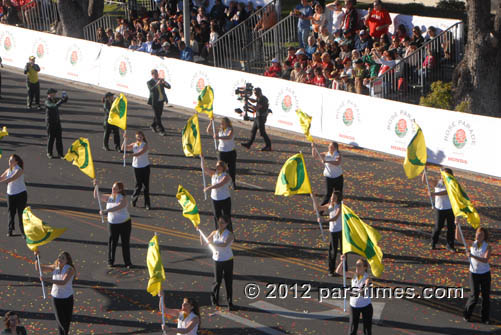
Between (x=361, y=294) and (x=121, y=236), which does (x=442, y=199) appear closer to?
(x=361, y=294)

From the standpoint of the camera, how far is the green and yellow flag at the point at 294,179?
17484mm

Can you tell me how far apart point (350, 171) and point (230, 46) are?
40.0 ft

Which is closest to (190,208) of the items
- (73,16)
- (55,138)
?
(55,138)

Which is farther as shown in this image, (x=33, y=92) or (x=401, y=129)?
(x=33, y=92)

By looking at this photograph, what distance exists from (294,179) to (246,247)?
181cm

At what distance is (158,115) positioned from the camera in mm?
26422

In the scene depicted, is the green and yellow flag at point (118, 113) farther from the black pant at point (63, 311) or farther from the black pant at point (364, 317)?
the black pant at point (364, 317)

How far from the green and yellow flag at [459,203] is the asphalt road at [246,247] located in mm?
1303

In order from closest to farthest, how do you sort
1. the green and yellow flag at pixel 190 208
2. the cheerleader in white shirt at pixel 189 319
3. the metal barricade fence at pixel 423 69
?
the cheerleader in white shirt at pixel 189 319
the green and yellow flag at pixel 190 208
the metal barricade fence at pixel 423 69

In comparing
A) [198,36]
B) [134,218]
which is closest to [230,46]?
[198,36]

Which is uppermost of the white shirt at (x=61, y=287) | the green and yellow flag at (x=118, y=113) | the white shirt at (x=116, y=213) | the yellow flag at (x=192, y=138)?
the green and yellow flag at (x=118, y=113)

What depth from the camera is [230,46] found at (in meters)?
34.0

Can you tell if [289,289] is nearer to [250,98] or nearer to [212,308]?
[212,308]

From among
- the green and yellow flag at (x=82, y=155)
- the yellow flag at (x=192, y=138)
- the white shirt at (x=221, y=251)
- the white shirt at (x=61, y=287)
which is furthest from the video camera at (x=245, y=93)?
the white shirt at (x=61, y=287)
